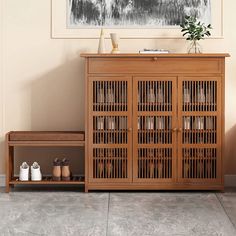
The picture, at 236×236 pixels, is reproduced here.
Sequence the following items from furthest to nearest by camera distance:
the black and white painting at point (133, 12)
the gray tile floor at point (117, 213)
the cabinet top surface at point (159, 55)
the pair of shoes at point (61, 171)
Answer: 1. the black and white painting at point (133, 12)
2. the pair of shoes at point (61, 171)
3. the cabinet top surface at point (159, 55)
4. the gray tile floor at point (117, 213)

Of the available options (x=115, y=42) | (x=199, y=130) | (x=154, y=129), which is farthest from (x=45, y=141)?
(x=199, y=130)

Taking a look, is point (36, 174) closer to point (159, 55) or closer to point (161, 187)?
point (161, 187)

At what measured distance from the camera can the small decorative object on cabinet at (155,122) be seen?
5.41 m

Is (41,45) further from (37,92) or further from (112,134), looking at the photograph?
(112,134)

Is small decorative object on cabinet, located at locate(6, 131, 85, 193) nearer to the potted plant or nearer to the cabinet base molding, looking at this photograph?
the cabinet base molding

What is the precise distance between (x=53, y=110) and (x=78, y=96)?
32 centimetres

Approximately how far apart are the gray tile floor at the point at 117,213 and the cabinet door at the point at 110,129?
0.74 ft

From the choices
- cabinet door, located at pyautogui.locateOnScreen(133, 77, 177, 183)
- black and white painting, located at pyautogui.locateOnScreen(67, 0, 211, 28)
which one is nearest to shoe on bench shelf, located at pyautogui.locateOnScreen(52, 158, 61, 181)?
cabinet door, located at pyautogui.locateOnScreen(133, 77, 177, 183)

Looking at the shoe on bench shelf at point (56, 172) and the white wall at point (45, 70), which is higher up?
the white wall at point (45, 70)

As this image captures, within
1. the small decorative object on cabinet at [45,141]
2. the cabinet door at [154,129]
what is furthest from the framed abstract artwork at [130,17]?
the small decorative object on cabinet at [45,141]

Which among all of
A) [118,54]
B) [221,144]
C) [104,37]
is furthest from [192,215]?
[104,37]

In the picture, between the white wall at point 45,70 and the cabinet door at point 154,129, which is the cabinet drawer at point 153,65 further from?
the white wall at point 45,70

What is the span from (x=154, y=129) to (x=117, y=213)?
118cm

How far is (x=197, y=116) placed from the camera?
5.45m
